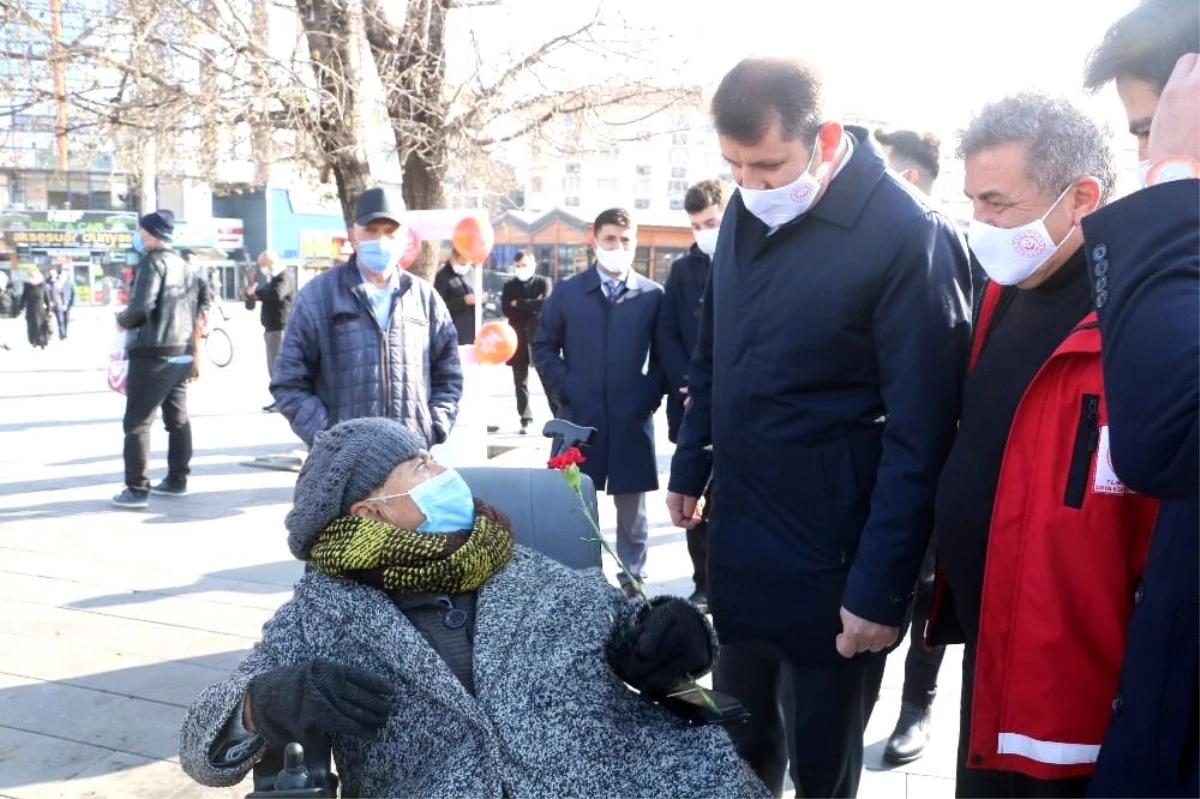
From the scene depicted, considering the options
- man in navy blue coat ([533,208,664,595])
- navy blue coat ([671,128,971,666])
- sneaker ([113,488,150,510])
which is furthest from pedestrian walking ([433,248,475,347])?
navy blue coat ([671,128,971,666])

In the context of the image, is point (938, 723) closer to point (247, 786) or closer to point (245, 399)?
point (247, 786)

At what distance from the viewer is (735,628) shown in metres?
2.35

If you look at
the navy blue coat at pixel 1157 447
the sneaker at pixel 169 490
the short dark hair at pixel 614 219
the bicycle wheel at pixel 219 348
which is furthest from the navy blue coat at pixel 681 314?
the bicycle wheel at pixel 219 348

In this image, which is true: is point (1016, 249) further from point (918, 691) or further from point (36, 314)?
point (36, 314)

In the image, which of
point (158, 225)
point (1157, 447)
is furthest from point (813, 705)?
point (158, 225)

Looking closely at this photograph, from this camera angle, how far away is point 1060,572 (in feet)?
5.38

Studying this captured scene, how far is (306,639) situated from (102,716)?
211 centimetres

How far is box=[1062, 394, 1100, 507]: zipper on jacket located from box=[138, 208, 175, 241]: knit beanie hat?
623 cm

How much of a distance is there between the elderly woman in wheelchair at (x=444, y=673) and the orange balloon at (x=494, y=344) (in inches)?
229

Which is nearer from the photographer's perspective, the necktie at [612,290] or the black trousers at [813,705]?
the black trousers at [813,705]

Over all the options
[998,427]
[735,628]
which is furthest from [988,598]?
[735,628]

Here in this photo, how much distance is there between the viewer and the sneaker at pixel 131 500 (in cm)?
662

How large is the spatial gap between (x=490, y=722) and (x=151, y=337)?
540cm

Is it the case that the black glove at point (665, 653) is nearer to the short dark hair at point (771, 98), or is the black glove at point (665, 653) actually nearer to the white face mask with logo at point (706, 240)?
the short dark hair at point (771, 98)
